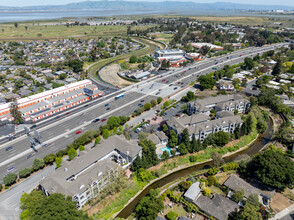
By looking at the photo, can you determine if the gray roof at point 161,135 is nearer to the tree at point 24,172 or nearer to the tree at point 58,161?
the tree at point 58,161

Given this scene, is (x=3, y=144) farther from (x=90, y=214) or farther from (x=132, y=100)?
(x=132, y=100)

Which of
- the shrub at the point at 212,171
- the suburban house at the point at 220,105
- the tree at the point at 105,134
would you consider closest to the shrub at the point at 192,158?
the shrub at the point at 212,171

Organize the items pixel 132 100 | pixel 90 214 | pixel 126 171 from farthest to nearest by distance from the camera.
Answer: pixel 132 100
pixel 126 171
pixel 90 214

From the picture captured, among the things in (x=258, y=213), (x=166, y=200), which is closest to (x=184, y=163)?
(x=166, y=200)

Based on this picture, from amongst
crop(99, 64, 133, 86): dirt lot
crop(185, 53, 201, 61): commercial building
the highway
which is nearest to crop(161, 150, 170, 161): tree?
the highway

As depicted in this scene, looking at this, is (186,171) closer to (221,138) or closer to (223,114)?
A: (221,138)

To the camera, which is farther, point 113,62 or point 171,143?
point 113,62
